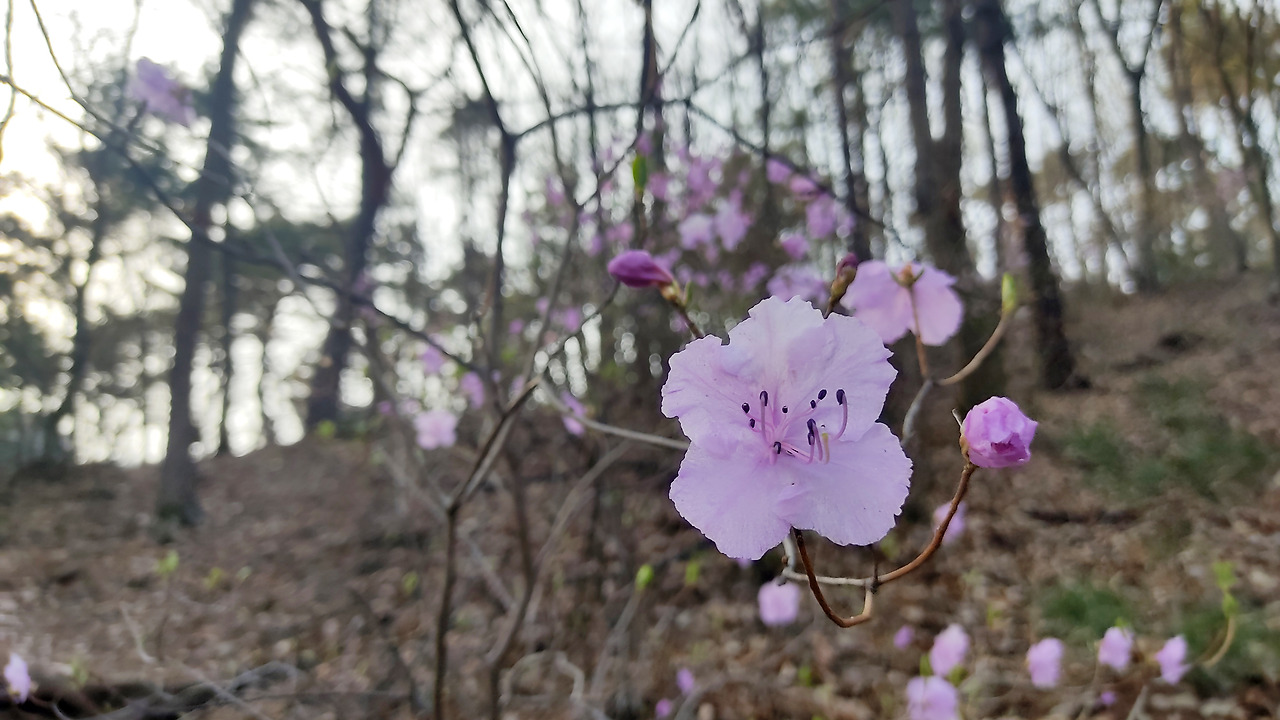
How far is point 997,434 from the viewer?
0.65m

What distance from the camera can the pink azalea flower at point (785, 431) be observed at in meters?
0.65

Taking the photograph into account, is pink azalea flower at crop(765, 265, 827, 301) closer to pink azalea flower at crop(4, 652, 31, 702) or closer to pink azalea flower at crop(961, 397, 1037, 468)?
pink azalea flower at crop(961, 397, 1037, 468)

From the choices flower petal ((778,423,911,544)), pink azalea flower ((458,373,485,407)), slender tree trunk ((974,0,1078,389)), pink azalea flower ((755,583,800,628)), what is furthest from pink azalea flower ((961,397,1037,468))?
slender tree trunk ((974,0,1078,389))

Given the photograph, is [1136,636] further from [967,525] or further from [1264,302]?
[1264,302]

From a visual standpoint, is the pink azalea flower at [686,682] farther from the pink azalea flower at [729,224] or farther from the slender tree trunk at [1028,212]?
the slender tree trunk at [1028,212]

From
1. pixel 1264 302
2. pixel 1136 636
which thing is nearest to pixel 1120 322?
pixel 1264 302

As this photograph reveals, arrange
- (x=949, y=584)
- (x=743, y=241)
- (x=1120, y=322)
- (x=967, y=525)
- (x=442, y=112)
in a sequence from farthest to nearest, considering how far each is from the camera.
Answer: (x=1120, y=322) → (x=743, y=241) → (x=967, y=525) → (x=949, y=584) → (x=442, y=112)

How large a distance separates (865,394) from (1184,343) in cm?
839

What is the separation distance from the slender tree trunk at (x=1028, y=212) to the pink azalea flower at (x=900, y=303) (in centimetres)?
507

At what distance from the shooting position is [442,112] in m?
3.12

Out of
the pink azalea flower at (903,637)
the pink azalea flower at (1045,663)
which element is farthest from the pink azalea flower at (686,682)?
the pink azalea flower at (1045,663)

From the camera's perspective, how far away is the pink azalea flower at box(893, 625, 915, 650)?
8.68ft

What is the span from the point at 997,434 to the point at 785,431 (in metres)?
0.20

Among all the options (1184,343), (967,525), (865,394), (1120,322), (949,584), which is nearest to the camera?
(865,394)
